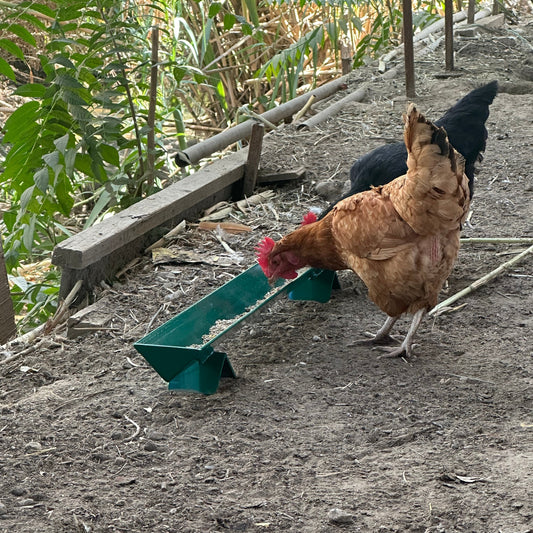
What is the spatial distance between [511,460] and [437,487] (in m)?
0.27

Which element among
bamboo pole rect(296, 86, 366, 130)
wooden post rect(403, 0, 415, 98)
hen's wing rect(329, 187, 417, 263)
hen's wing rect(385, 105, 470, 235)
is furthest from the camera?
Answer: wooden post rect(403, 0, 415, 98)

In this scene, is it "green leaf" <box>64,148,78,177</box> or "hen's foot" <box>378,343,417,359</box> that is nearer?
"hen's foot" <box>378,343,417,359</box>

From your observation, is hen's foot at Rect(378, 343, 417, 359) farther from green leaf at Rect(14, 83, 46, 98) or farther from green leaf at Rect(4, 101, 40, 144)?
green leaf at Rect(14, 83, 46, 98)

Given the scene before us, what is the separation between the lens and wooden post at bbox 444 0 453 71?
7.09m

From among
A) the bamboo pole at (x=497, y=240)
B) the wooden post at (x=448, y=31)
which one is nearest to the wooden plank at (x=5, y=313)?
the bamboo pole at (x=497, y=240)

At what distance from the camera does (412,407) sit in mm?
2723

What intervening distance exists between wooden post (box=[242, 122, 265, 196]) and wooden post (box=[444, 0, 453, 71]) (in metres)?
3.04

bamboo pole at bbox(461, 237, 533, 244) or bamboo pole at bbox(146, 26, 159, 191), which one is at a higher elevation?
bamboo pole at bbox(146, 26, 159, 191)

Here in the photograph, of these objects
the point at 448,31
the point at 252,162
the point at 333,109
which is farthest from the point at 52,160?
the point at 448,31

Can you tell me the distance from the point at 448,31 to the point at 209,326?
4983 millimetres

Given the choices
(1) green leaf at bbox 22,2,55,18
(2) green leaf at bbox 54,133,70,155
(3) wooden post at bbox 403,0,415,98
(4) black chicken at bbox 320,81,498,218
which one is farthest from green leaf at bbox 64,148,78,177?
(3) wooden post at bbox 403,0,415,98

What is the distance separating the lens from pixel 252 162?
5039mm

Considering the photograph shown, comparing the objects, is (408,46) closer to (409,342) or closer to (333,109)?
(333,109)

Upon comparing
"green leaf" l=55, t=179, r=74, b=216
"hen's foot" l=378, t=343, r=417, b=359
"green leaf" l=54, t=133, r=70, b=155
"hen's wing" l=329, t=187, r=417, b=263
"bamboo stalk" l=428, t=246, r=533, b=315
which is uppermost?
"green leaf" l=54, t=133, r=70, b=155
